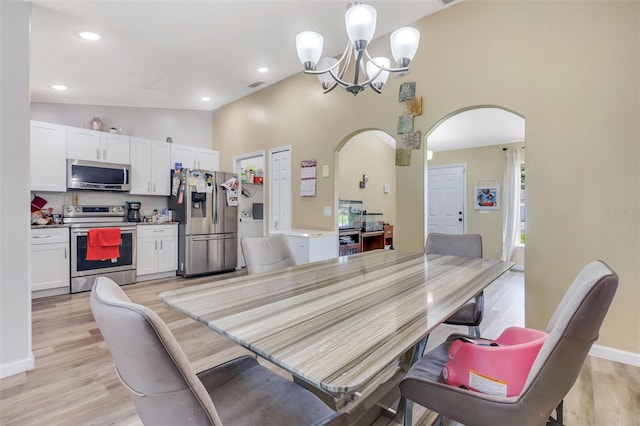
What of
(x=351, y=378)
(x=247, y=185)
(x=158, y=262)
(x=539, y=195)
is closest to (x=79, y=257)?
(x=158, y=262)

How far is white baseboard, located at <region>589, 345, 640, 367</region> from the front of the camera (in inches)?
87.0

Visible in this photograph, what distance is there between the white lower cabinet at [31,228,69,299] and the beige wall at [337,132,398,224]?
397cm

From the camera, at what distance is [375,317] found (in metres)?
1.04

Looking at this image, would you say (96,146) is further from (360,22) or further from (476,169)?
(476,169)

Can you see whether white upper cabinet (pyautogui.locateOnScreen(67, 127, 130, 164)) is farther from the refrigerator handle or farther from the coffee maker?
the refrigerator handle

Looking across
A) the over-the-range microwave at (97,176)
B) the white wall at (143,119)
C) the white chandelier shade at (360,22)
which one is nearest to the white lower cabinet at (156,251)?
the over-the-range microwave at (97,176)

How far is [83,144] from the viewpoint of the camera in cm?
416

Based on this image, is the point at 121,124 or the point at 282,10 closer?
the point at 282,10

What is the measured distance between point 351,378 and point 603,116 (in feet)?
9.51

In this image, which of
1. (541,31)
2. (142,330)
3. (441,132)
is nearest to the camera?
(142,330)

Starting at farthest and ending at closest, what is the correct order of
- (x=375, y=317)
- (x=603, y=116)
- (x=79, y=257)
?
(x=79, y=257) < (x=603, y=116) < (x=375, y=317)

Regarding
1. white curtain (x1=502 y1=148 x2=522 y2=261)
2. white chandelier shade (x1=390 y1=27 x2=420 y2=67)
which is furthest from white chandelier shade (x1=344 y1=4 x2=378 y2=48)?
white curtain (x1=502 y1=148 x2=522 y2=261)

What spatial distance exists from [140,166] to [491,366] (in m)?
5.14

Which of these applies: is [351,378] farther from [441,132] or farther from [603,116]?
[441,132]
